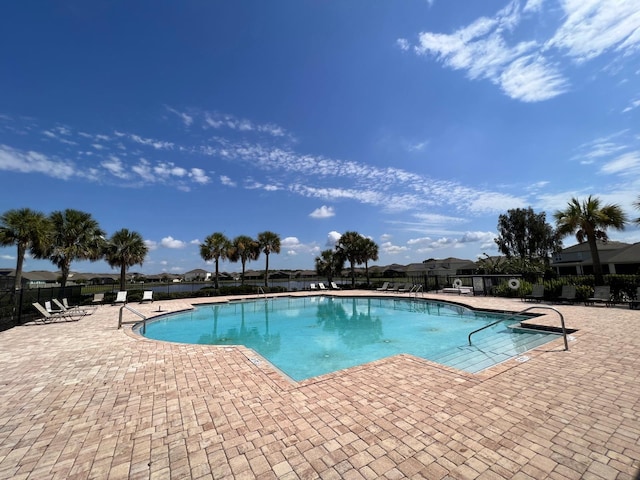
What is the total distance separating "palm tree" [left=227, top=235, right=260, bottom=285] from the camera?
2497 cm

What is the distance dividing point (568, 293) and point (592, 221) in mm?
4706

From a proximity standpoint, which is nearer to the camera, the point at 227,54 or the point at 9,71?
the point at 9,71

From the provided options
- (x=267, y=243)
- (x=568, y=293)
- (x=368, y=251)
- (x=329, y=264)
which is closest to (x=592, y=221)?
(x=568, y=293)

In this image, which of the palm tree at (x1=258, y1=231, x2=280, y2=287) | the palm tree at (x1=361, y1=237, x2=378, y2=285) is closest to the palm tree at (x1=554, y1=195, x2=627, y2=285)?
the palm tree at (x1=361, y1=237, x2=378, y2=285)

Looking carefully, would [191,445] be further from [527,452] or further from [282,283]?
[282,283]

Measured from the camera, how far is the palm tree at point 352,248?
28.1 metres

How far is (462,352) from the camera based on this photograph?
673 cm

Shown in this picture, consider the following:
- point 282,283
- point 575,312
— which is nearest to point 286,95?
point 575,312

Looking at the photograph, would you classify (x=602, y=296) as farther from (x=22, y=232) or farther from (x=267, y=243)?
(x=22, y=232)

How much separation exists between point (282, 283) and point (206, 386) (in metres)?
25.2

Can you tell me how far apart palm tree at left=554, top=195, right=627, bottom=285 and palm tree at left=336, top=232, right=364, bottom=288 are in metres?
16.3

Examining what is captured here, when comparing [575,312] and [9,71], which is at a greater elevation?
[9,71]

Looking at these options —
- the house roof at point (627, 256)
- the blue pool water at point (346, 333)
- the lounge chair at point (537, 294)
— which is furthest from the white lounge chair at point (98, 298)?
the house roof at point (627, 256)

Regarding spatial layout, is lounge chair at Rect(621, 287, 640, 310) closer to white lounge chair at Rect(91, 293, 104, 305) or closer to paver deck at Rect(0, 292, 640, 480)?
paver deck at Rect(0, 292, 640, 480)
